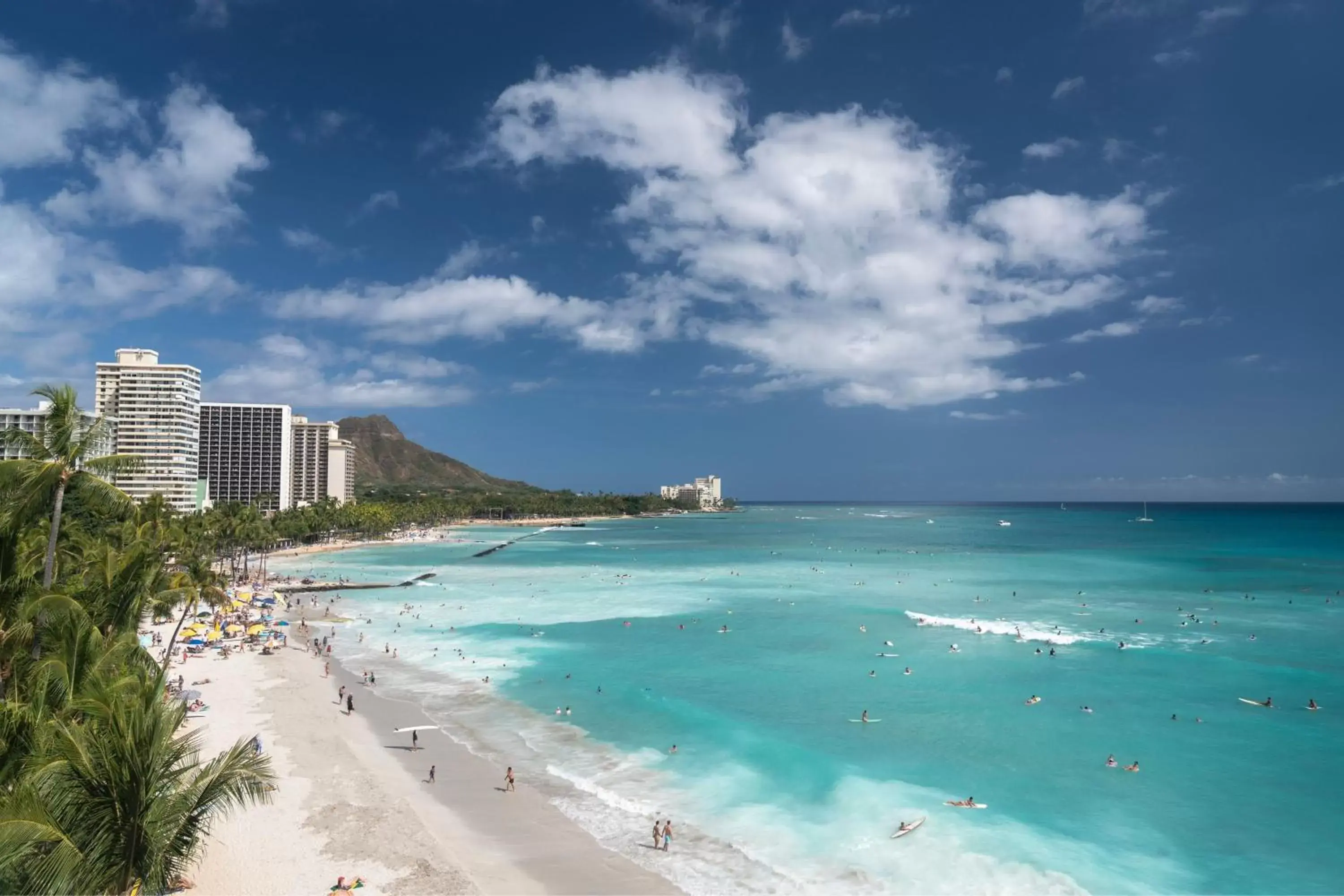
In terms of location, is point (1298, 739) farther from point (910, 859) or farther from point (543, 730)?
point (543, 730)

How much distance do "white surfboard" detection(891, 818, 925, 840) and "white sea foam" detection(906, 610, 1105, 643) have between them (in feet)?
87.5

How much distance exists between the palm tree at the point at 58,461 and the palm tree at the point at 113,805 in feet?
18.3

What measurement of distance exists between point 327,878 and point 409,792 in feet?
16.2

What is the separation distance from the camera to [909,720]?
89.7 feet

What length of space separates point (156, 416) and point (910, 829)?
11388cm

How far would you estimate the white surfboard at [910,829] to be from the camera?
17938mm

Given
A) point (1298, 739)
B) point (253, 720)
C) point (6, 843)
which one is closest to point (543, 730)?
point (253, 720)

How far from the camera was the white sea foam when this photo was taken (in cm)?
4238

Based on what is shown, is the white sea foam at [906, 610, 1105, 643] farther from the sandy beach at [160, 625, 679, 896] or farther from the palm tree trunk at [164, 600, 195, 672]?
the palm tree trunk at [164, 600, 195, 672]

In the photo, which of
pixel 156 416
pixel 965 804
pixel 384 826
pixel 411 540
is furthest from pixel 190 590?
pixel 411 540

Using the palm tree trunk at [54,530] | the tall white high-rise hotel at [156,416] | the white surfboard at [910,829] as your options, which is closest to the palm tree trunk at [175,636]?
the palm tree trunk at [54,530]

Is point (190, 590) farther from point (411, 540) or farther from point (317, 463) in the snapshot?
point (317, 463)

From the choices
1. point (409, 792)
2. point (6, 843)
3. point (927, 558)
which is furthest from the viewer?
point (927, 558)

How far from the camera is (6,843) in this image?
6.50 metres
